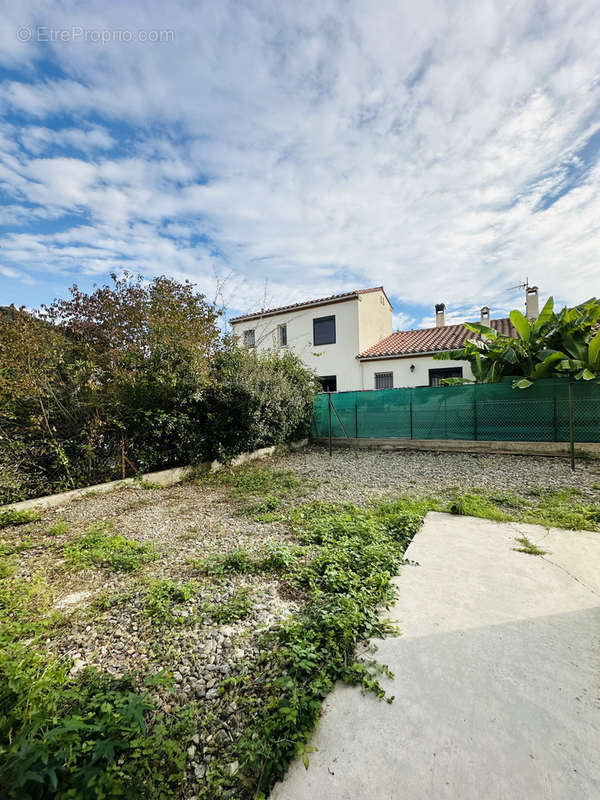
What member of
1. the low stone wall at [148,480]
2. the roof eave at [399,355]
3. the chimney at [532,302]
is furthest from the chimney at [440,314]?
the low stone wall at [148,480]

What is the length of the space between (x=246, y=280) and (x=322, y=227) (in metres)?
3.03

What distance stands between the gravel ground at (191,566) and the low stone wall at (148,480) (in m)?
0.17

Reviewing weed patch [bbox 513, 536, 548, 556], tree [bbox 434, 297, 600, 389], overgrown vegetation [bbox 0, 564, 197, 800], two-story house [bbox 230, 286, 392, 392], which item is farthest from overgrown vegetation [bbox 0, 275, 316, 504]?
two-story house [bbox 230, 286, 392, 392]

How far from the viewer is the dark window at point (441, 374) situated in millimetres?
13461

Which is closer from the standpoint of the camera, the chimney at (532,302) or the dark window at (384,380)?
the chimney at (532,302)

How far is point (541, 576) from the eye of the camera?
2605mm

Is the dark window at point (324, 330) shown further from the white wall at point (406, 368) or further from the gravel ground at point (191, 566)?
the gravel ground at point (191, 566)

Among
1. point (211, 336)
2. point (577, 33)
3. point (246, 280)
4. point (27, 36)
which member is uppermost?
point (577, 33)

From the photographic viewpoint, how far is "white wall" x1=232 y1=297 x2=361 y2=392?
15.1 meters

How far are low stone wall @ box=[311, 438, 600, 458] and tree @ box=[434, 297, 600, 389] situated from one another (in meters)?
1.50

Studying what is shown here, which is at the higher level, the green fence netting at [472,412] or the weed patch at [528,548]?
the green fence netting at [472,412]

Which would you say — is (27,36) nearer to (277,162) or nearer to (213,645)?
(277,162)

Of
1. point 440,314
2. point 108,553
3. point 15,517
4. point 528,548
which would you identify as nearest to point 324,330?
point 440,314

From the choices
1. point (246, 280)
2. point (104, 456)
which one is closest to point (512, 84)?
point (246, 280)
